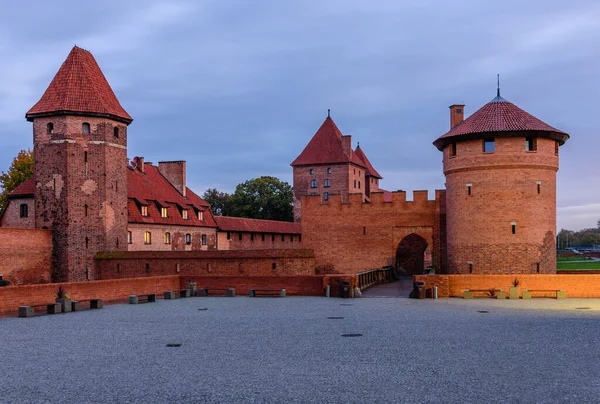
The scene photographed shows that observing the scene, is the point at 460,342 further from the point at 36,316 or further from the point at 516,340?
the point at 36,316

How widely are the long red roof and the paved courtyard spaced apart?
32.6 metres

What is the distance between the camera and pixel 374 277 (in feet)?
111

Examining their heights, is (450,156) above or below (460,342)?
above

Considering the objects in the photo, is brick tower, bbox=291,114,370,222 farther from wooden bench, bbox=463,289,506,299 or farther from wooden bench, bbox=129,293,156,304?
wooden bench, bbox=463,289,506,299

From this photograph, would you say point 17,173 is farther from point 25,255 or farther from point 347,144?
point 347,144

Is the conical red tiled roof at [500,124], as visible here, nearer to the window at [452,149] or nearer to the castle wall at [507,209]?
the window at [452,149]

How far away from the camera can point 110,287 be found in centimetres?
2667

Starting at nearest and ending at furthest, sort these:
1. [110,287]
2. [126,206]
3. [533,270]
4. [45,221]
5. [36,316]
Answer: [36,316]
[110,287]
[533,270]
[45,221]
[126,206]

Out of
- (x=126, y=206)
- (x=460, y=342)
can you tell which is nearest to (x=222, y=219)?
(x=126, y=206)

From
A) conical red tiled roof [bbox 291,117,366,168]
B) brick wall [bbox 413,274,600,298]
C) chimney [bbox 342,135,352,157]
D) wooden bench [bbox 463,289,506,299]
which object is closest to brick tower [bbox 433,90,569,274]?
brick wall [bbox 413,274,600,298]

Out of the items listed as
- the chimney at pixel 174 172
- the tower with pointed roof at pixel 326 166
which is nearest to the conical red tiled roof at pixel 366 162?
the tower with pointed roof at pixel 326 166

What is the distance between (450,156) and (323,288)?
1129 cm

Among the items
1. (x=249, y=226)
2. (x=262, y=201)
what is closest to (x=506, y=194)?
(x=249, y=226)

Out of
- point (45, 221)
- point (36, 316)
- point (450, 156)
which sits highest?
point (450, 156)
